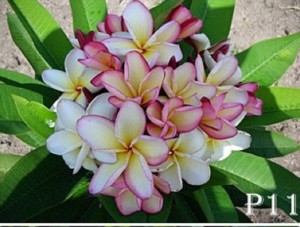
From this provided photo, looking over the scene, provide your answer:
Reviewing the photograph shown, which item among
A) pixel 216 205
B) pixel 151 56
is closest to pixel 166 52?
pixel 151 56

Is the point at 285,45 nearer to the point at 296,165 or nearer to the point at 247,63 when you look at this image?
the point at 247,63

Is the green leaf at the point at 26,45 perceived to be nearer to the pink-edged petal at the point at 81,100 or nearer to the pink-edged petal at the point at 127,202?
the pink-edged petal at the point at 81,100

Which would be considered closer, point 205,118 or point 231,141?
point 205,118

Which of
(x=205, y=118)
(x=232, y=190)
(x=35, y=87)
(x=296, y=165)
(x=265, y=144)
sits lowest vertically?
(x=296, y=165)

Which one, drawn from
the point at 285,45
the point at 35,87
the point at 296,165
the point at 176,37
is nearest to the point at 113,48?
the point at 176,37

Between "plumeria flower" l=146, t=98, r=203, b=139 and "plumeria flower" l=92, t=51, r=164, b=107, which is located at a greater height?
"plumeria flower" l=92, t=51, r=164, b=107

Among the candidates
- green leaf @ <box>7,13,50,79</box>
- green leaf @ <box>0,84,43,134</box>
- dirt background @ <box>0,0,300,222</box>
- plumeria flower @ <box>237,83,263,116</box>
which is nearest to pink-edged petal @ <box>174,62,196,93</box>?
plumeria flower @ <box>237,83,263,116</box>

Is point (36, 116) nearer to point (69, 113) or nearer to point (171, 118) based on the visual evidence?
point (69, 113)

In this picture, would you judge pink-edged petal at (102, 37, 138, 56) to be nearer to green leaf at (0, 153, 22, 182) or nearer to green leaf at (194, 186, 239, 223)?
green leaf at (194, 186, 239, 223)
